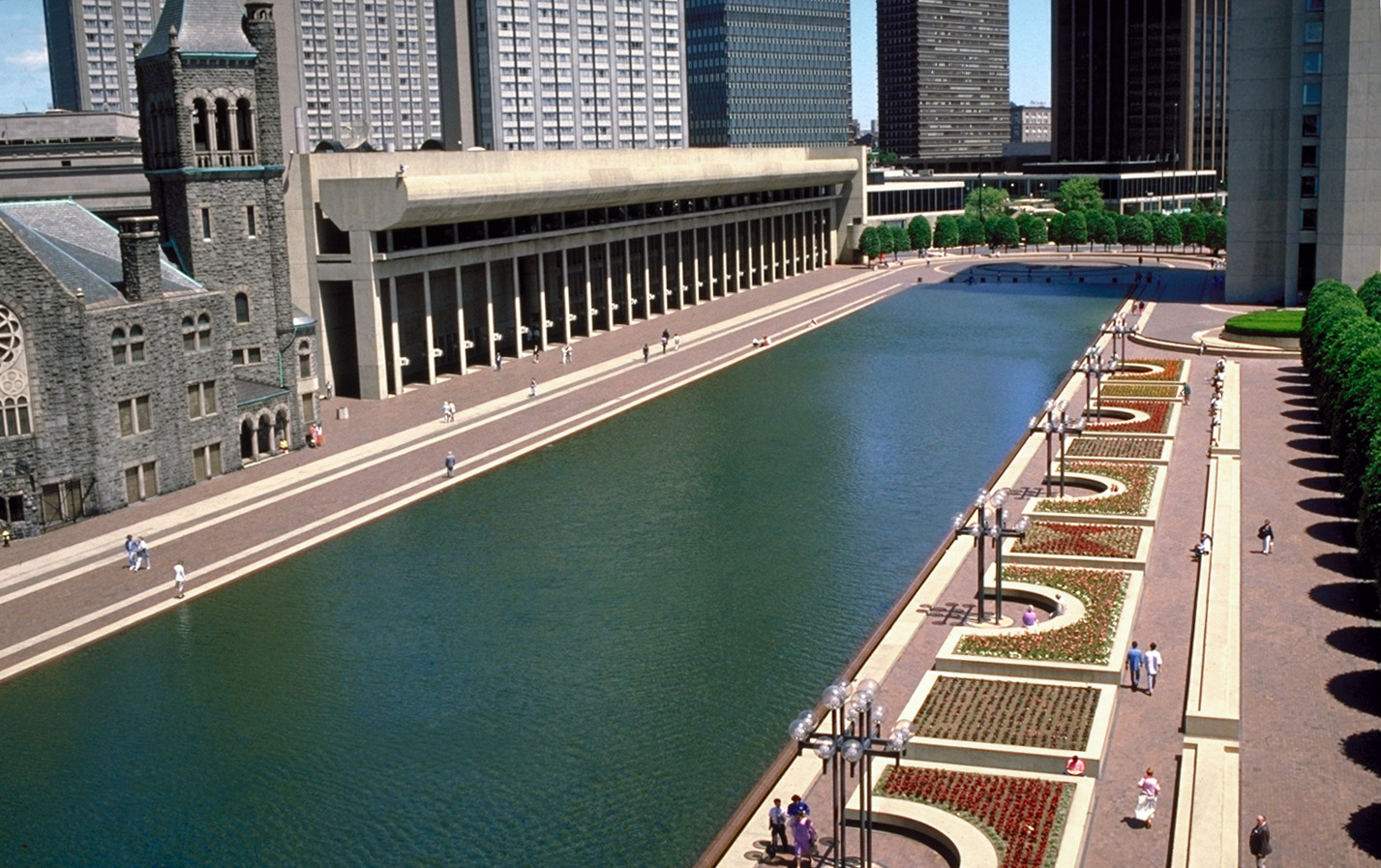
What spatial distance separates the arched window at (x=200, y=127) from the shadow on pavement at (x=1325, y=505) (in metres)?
47.4

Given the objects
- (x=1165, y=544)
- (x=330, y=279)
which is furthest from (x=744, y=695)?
(x=330, y=279)

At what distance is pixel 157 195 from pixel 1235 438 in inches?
1908

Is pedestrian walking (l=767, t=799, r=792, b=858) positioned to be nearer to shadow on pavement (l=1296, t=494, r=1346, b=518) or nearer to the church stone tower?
shadow on pavement (l=1296, t=494, r=1346, b=518)

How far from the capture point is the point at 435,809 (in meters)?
33.0

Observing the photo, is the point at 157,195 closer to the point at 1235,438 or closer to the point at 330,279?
the point at 330,279

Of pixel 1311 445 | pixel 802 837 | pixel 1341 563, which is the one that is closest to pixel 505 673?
pixel 802 837

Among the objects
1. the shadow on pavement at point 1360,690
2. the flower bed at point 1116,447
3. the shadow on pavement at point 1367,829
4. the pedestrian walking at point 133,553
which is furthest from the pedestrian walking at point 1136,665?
the pedestrian walking at point 133,553

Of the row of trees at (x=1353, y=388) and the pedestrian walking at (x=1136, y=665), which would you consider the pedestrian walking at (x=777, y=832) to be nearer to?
the pedestrian walking at (x=1136, y=665)

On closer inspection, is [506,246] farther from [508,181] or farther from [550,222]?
[550,222]

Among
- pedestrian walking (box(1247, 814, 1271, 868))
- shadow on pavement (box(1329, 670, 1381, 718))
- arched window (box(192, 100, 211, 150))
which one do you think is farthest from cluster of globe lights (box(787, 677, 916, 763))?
arched window (box(192, 100, 211, 150))

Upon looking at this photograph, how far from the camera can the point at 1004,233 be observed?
176 meters

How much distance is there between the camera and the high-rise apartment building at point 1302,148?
4124 inches

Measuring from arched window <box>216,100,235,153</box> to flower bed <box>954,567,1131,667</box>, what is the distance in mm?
42405

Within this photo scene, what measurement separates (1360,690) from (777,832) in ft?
52.5
